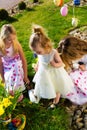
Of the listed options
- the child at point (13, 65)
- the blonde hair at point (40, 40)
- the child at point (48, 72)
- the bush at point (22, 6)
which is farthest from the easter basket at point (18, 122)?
the bush at point (22, 6)

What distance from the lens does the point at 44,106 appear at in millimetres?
5691

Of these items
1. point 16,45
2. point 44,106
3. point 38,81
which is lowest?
point 44,106

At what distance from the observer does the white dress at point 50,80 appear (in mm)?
5520

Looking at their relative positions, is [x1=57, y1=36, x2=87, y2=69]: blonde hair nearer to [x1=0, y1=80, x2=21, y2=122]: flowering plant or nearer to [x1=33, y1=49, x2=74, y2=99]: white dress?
Result: [x1=33, y1=49, x2=74, y2=99]: white dress

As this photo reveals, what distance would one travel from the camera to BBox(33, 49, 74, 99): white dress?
5520mm

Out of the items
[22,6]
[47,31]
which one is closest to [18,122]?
[47,31]

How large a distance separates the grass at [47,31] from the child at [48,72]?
207 mm

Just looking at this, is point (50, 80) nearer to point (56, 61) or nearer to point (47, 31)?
Result: point (56, 61)

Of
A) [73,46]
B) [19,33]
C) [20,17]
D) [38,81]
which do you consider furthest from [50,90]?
[20,17]

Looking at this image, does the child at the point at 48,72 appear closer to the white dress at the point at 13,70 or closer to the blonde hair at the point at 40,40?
the blonde hair at the point at 40,40

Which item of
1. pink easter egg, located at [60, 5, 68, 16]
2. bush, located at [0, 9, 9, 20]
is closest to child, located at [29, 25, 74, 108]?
pink easter egg, located at [60, 5, 68, 16]

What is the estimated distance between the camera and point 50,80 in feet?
18.3

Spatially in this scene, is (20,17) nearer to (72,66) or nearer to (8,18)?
(8,18)

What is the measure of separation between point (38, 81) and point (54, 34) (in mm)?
2581
